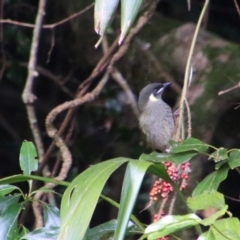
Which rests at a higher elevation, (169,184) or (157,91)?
(169,184)

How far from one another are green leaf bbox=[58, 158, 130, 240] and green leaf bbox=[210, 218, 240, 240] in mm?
195

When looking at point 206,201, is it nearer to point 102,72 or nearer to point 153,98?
point 153,98

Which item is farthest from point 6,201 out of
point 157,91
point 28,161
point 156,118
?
point 157,91

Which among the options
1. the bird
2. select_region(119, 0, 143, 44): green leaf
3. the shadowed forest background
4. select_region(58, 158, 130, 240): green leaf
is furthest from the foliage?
the shadowed forest background

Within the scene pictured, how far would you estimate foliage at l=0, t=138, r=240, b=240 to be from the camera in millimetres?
1004

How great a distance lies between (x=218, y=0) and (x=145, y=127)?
1237mm

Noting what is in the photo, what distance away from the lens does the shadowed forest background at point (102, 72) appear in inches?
112

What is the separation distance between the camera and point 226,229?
3.37ft

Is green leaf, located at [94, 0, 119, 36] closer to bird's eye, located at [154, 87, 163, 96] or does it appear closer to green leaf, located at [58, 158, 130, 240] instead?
green leaf, located at [58, 158, 130, 240]

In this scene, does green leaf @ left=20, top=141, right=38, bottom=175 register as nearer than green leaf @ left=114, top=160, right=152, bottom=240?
No

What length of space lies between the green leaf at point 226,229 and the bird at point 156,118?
1.38 metres

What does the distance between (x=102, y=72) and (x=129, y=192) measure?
2013 millimetres

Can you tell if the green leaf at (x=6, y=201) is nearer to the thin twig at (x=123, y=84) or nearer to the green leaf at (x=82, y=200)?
the green leaf at (x=82, y=200)

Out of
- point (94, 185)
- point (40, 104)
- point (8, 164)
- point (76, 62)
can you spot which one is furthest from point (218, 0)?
point (94, 185)
